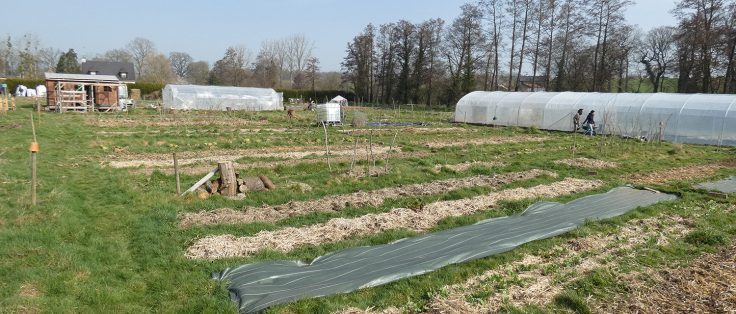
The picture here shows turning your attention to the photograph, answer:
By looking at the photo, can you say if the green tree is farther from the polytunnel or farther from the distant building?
the polytunnel

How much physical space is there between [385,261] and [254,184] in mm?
4900

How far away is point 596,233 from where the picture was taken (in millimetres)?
7578

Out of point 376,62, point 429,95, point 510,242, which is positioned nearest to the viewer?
point 510,242

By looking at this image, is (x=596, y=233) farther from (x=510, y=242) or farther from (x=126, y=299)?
(x=126, y=299)

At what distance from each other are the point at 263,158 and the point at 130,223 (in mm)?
6938

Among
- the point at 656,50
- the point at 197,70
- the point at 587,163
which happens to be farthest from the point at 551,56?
the point at 197,70

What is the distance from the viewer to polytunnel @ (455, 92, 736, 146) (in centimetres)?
2209

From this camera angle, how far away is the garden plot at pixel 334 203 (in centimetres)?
812

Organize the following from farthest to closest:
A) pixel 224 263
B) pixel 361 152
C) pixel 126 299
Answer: pixel 361 152, pixel 224 263, pixel 126 299

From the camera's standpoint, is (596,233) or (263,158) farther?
(263,158)

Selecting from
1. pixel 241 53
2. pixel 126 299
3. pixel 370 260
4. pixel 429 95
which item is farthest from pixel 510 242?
pixel 241 53

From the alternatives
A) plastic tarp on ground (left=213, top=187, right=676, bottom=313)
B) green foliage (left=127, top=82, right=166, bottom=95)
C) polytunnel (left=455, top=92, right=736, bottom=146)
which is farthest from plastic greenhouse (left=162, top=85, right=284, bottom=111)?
plastic tarp on ground (left=213, top=187, right=676, bottom=313)

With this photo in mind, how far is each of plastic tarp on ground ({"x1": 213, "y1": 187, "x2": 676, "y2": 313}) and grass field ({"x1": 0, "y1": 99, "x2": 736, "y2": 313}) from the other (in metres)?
0.18

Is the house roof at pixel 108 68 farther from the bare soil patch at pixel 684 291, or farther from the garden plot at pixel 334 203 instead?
the bare soil patch at pixel 684 291
